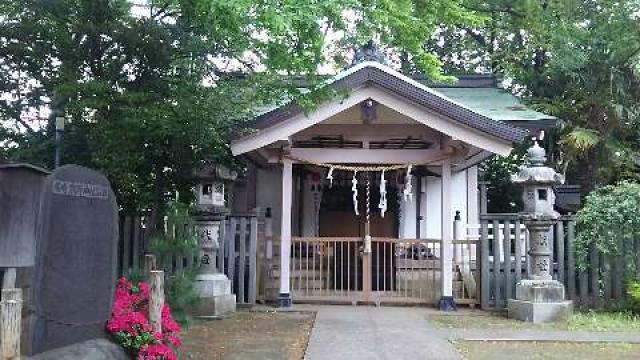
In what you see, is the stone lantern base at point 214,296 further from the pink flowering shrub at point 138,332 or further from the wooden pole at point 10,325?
the wooden pole at point 10,325

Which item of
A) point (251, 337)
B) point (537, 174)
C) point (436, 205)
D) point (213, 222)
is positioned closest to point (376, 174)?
point (436, 205)

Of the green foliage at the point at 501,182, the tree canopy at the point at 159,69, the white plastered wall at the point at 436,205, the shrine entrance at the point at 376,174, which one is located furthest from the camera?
the green foliage at the point at 501,182

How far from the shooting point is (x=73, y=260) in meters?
5.61

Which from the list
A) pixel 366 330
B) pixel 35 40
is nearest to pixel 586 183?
pixel 366 330

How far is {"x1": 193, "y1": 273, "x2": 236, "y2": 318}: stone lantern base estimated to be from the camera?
10.4 m

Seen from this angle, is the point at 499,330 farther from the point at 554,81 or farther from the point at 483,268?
the point at 554,81

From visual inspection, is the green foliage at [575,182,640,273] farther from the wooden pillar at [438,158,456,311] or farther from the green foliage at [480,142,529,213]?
the green foliage at [480,142,529,213]

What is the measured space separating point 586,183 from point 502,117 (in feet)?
17.4

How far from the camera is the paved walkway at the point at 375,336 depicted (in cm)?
736

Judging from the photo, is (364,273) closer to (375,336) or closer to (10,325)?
(375,336)

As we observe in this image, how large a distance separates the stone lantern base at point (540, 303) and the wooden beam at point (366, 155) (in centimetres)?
320

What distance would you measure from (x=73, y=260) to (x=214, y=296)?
5.12m

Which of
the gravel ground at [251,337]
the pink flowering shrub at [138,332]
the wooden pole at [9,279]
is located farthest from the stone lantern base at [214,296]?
the wooden pole at [9,279]

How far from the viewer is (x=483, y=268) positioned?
37.6 ft
